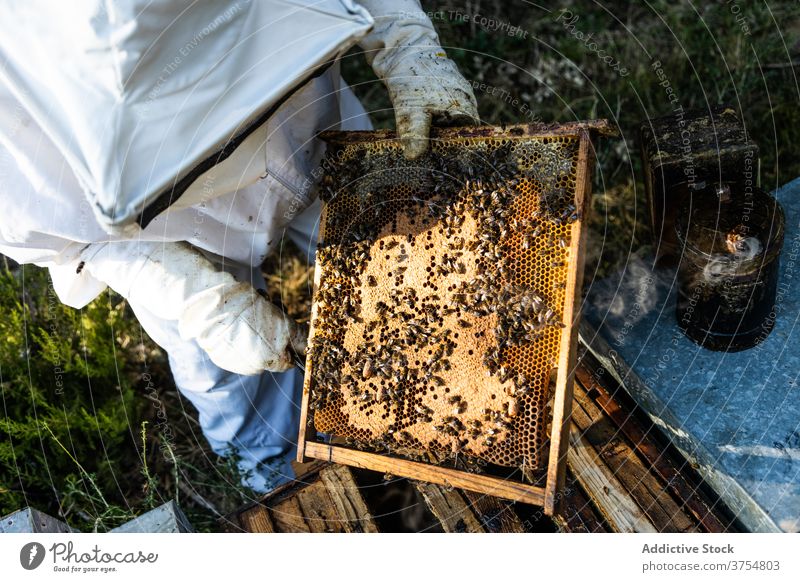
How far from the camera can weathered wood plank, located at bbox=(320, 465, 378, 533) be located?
12.5 ft

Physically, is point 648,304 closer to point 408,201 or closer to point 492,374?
point 492,374

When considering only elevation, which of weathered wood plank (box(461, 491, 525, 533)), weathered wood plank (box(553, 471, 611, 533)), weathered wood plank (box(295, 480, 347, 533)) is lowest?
weathered wood plank (box(295, 480, 347, 533))

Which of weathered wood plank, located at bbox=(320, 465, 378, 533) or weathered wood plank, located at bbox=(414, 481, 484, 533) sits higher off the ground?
weathered wood plank, located at bbox=(414, 481, 484, 533)

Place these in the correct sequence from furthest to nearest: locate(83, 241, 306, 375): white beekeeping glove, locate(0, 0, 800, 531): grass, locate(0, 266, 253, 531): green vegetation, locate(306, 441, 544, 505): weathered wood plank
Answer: locate(0, 0, 800, 531): grass < locate(0, 266, 253, 531): green vegetation < locate(83, 241, 306, 375): white beekeeping glove < locate(306, 441, 544, 505): weathered wood plank

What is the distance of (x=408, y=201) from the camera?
3568 millimetres

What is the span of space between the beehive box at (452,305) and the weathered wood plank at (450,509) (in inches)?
12.1

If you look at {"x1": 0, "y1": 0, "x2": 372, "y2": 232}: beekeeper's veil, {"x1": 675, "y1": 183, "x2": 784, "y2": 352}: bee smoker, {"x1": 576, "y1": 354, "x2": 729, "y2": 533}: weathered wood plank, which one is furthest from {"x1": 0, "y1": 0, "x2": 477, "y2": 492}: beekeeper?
{"x1": 576, "y1": 354, "x2": 729, "y2": 533}: weathered wood plank

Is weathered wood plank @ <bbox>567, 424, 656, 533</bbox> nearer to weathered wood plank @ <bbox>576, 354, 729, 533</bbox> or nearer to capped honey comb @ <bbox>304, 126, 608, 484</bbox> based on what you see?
weathered wood plank @ <bbox>576, 354, 729, 533</bbox>

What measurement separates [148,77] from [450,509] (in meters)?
2.79

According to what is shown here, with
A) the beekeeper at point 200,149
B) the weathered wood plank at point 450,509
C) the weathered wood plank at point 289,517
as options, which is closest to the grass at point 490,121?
the beekeeper at point 200,149

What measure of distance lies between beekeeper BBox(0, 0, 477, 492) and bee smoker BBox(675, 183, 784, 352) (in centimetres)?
143

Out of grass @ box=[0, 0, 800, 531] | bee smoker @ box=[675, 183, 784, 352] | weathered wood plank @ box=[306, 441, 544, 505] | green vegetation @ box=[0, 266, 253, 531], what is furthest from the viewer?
grass @ box=[0, 0, 800, 531]

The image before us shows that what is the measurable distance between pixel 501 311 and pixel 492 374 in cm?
33
